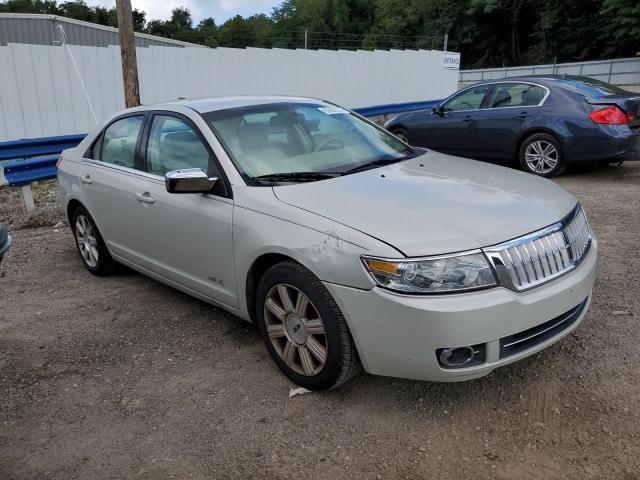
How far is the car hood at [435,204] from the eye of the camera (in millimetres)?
2791

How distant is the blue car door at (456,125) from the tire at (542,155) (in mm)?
884

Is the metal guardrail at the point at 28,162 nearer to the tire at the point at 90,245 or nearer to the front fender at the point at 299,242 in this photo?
the tire at the point at 90,245

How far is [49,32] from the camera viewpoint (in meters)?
24.0

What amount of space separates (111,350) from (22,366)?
556mm

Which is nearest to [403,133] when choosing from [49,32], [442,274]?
[442,274]

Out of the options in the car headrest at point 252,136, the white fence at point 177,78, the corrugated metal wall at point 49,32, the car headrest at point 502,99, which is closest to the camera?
the car headrest at point 252,136

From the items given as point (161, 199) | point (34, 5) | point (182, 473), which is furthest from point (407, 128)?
point (34, 5)

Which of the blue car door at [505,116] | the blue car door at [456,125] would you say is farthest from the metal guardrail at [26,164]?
the blue car door at [505,116]

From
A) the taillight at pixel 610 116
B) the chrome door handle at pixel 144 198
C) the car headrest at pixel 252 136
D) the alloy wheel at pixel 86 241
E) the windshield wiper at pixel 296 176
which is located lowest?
the alloy wheel at pixel 86 241

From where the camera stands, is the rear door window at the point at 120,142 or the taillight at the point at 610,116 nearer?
the rear door window at the point at 120,142

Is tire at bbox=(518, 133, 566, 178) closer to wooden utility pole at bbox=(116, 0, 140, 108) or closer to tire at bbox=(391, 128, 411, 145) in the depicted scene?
tire at bbox=(391, 128, 411, 145)

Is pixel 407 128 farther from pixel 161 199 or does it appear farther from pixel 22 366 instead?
pixel 22 366

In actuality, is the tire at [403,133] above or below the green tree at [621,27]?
below

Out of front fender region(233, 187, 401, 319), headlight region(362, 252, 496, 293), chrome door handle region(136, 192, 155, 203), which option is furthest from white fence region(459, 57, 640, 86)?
headlight region(362, 252, 496, 293)
